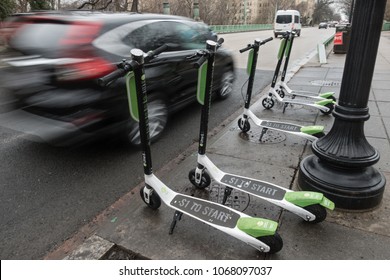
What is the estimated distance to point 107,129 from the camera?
12.1ft

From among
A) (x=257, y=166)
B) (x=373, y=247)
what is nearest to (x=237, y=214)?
(x=373, y=247)

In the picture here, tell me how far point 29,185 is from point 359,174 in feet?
10.9

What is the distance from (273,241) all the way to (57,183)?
2401 millimetres

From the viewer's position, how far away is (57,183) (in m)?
3.41

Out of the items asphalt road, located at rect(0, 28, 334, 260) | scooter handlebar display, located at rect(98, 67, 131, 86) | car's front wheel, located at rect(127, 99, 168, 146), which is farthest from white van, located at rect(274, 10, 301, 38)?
scooter handlebar display, located at rect(98, 67, 131, 86)

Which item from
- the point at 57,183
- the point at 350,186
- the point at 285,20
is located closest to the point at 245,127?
the point at 350,186

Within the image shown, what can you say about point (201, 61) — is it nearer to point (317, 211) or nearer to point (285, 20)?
point (317, 211)

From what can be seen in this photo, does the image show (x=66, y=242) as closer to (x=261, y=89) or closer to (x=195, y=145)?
(x=195, y=145)

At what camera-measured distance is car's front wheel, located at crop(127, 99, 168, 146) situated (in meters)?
4.16

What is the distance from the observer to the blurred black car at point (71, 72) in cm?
337

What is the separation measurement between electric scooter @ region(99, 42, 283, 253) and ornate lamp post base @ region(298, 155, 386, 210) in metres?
0.83

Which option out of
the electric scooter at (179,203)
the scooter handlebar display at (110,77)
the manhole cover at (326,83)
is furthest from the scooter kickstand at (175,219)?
the manhole cover at (326,83)

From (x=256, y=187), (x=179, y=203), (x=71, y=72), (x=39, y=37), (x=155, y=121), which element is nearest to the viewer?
(x=179, y=203)

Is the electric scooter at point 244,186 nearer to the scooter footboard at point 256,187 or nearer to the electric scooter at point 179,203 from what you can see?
the scooter footboard at point 256,187
